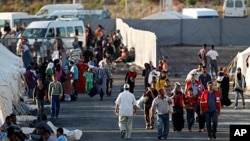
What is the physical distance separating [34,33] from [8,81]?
2465 cm

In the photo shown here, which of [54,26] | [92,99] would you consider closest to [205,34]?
[54,26]

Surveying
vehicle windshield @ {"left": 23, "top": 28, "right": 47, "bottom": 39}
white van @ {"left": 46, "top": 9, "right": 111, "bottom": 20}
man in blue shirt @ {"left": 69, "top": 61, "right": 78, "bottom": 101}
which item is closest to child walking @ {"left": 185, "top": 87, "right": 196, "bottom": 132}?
man in blue shirt @ {"left": 69, "top": 61, "right": 78, "bottom": 101}

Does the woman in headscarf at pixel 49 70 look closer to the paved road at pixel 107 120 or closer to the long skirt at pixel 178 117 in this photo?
the paved road at pixel 107 120

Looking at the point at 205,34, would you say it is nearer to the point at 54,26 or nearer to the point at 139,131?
the point at 54,26

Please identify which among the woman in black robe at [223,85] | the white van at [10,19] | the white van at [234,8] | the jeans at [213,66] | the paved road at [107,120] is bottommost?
the white van at [234,8]

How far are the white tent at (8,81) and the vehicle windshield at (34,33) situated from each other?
1696cm

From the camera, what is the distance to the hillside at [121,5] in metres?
91.5

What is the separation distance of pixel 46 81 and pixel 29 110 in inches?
78.8

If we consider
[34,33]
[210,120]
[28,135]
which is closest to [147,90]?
[210,120]

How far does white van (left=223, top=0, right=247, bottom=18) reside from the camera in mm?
75062

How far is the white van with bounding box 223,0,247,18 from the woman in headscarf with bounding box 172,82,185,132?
48069 mm

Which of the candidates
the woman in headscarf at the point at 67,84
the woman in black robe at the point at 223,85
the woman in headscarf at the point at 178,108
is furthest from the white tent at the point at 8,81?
the woman in black robe at the point at 223,85

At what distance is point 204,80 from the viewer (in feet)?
102

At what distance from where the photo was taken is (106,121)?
29.8m
